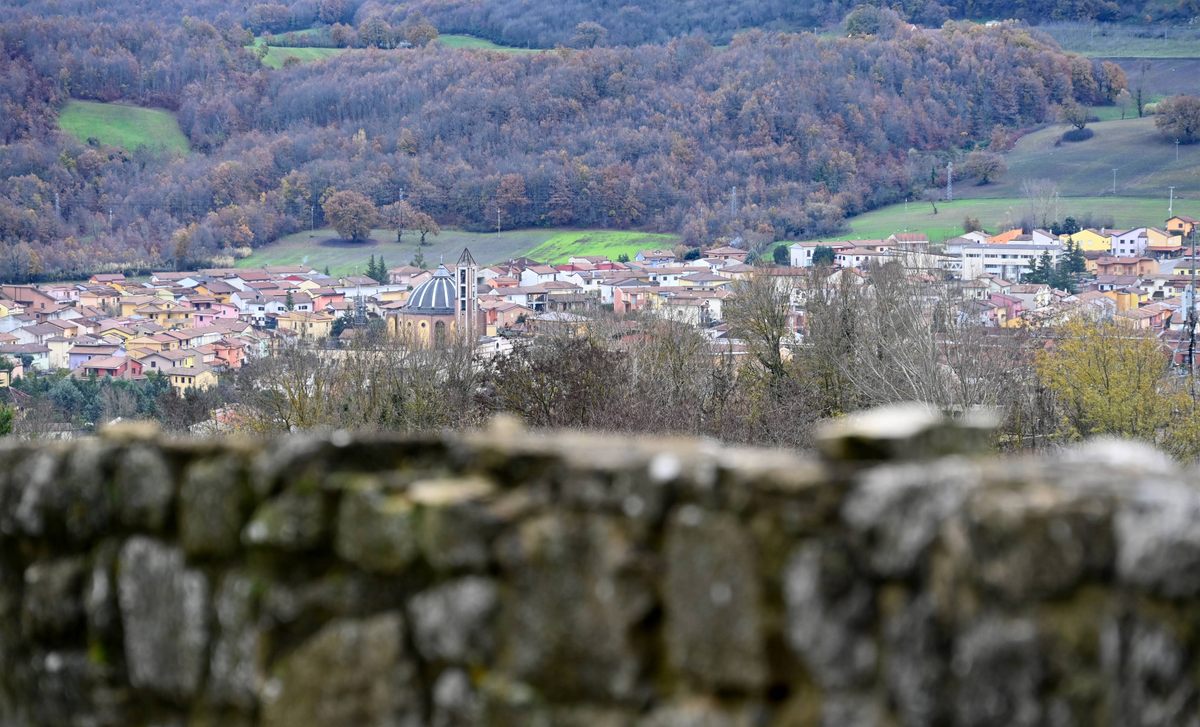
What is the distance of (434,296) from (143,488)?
88.5 metres

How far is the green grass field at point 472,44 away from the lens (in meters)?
175

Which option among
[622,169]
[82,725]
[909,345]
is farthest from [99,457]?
[622,169]

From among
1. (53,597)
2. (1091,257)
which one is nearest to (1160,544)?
(53,597)

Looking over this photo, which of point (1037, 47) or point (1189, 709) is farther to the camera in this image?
point (1037, 47)

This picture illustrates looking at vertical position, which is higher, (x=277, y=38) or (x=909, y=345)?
(x=277, y=38)

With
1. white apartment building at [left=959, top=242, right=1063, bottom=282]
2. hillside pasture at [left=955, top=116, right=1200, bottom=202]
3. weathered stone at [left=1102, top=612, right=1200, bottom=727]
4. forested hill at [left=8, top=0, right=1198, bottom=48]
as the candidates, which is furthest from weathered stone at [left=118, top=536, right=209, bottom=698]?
forested hill at [left=8, top=0, right=1198, bottom=48]

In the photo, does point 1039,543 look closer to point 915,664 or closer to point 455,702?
point 915,664

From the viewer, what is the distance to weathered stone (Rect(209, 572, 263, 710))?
330 centimetres

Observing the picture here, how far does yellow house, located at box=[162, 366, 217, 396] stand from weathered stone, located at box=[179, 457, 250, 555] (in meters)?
70.4

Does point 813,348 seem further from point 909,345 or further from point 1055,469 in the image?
point 1055,469

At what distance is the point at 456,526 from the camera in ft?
9.92

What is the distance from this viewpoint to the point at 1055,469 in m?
2.70

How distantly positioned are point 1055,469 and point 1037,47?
6087 inches

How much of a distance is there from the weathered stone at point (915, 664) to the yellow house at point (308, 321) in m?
83.6
